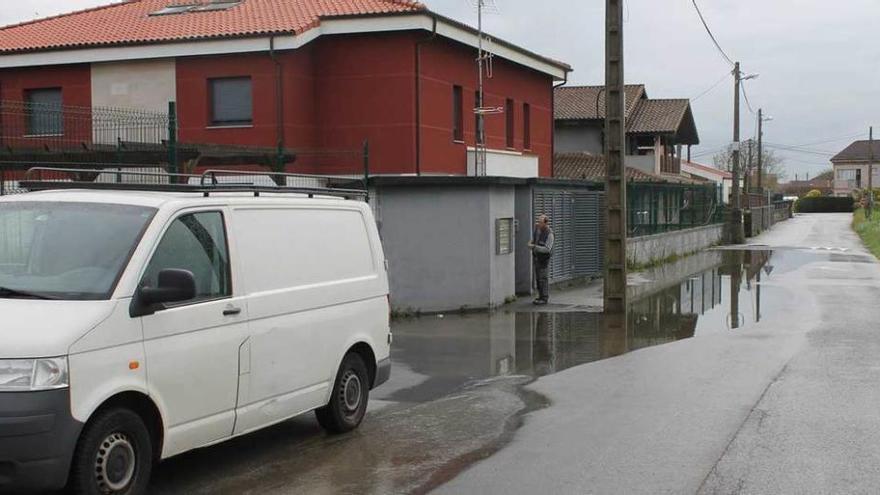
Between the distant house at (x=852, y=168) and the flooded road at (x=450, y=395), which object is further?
the distant house at (x=852, y=168)

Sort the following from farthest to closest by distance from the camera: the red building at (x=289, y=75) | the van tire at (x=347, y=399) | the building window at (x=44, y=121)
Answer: the red building at (x=289, y=75)
the building window at (x=44, y=121)
the van tire at (x=347, y=399)

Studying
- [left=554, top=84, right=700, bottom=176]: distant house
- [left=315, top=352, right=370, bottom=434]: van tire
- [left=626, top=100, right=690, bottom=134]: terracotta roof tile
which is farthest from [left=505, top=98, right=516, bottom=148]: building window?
[left=626, top=100, right=690, bottom=134]: terracotta roof tile

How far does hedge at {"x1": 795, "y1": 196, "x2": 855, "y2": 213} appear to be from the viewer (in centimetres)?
10303

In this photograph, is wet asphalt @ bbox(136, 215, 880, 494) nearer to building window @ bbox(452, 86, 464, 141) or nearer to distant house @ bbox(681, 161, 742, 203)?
building window @ bbox(452, 86, 464, 141)

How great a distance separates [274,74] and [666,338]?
12578 mm

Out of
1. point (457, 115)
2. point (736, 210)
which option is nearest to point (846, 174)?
point (736, 210)

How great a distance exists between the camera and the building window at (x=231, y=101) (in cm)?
2373

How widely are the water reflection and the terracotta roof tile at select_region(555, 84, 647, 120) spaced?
28993 mm

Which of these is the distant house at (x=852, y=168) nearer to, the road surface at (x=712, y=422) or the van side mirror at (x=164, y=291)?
the road surface at (x=712, y=422)

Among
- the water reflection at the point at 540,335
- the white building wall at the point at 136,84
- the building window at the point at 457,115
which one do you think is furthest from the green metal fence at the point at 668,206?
the white building wall at the point at 136,84

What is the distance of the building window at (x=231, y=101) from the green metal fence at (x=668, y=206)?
1032cm

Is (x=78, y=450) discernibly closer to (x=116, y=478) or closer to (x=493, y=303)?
(x=116, y=478)

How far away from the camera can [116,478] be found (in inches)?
228

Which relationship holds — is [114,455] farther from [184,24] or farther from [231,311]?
[184,24]
